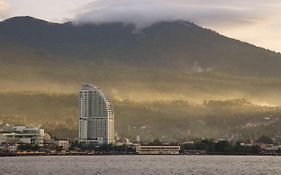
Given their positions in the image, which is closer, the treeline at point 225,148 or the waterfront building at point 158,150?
the treeline at point 225,148

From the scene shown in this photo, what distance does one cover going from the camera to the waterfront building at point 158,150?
187m

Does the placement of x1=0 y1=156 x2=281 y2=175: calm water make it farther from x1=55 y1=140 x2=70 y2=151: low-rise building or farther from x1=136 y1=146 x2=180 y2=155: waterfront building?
x1=55 y1=140 x2=70 y2=151: low-rise building

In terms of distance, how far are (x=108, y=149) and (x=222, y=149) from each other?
24.3 metres

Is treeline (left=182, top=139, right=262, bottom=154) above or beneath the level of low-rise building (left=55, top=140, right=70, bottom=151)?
beneath

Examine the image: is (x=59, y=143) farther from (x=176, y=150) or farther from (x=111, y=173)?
(x=111, y=173)

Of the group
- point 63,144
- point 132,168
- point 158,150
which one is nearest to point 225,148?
point 158,150

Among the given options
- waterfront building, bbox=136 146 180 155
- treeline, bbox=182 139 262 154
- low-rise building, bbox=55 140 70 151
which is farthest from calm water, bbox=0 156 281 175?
low-rise building, bbox=55 140 70 151

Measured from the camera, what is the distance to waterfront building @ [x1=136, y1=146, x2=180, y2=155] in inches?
7372

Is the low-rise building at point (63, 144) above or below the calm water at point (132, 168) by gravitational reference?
above

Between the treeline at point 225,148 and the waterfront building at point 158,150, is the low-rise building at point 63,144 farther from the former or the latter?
the treeline at point 225,148

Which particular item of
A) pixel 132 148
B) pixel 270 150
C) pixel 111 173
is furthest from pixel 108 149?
pixel 111 173

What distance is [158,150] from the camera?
192 m

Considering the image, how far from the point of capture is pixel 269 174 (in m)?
84.8

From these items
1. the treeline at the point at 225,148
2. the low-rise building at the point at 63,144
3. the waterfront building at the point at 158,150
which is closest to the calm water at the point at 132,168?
the treeline at the point at 225,148
